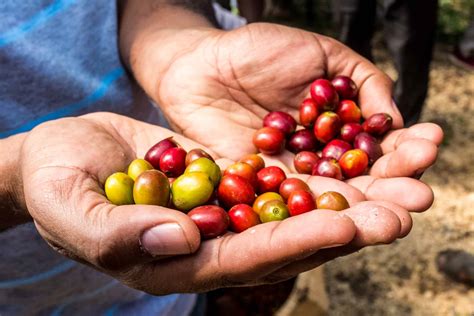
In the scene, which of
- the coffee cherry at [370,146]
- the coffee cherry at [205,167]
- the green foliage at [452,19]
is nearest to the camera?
the coffee cherry at [205,167]

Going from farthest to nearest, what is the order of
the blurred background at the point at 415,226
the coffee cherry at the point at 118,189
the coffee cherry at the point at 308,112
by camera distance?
1. the blurred background at the point at 415,226
2. the coffee cherry at the point at 308,112
3. the coffee cherry at the point at 118,189

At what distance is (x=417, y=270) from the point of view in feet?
14.2

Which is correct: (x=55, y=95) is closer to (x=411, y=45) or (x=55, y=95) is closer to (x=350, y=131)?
(x=350, y=131)

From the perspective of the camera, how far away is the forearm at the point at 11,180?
201 cm

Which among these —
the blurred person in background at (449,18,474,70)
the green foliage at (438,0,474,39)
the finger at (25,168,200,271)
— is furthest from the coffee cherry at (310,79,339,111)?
the green foliage at (438,0,474,39)

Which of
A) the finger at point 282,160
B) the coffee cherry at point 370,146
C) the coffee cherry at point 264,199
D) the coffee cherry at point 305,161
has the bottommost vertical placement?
the finger at point 282,160

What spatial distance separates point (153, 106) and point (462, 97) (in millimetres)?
4529

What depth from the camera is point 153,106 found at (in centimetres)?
291

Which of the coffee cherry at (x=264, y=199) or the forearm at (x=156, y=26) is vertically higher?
the forearm at (x=156, y=26)

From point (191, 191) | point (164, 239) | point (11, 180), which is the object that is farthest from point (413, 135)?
point (11, 180)

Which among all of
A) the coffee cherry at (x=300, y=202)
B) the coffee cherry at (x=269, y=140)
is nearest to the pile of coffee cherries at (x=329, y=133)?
the coffee cherry at (x=269, y=140)

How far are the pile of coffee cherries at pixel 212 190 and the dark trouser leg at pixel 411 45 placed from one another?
10.6 ft

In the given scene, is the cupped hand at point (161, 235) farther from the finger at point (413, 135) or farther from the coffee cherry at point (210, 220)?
the finger at point (413, 135)

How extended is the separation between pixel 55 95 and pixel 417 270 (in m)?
3.16
